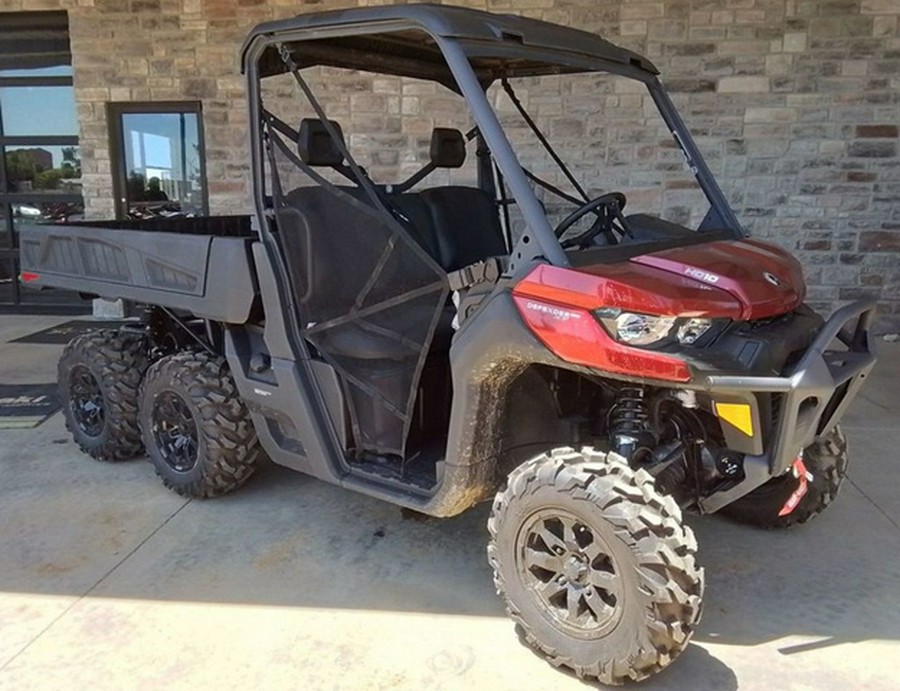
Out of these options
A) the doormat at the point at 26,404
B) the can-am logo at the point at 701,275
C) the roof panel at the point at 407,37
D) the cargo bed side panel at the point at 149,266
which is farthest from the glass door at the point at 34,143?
the can-am logo at the point at 701,275

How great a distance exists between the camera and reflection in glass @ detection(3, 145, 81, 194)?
860 cm

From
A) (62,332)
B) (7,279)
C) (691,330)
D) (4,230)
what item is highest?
(691,330)

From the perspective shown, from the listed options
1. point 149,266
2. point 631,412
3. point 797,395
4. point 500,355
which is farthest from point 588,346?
point 149,266

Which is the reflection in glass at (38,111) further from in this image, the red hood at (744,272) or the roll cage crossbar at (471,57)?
A: the red hood at (744,272)

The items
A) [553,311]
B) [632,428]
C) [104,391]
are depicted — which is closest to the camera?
[553,311]

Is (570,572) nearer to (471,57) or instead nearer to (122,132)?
(471,57)

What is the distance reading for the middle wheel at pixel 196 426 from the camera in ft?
11.6

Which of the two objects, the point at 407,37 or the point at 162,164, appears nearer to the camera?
the point at 407,37

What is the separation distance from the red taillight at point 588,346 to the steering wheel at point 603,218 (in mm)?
620

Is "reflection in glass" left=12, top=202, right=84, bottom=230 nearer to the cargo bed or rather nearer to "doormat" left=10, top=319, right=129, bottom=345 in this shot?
"doormat" left=10, top=319, right=129, bottom=345

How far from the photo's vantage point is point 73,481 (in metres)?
3.94

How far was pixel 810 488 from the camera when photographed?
125 inches

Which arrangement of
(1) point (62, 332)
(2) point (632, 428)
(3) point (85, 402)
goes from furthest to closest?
(1) point (62, 332)
(3) point (85, 402)
(2) point (632, 428)

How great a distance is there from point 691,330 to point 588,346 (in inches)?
12.8
